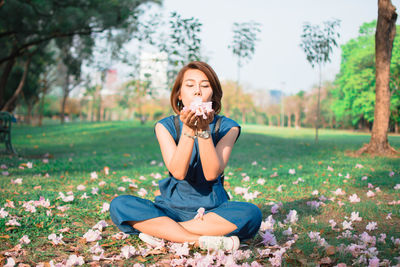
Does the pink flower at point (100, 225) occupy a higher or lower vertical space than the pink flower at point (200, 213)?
lower

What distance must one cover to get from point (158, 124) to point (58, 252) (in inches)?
48.6

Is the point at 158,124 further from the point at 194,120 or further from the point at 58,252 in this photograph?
the point at 58,252

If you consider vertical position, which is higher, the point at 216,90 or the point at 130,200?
the point at 216,90

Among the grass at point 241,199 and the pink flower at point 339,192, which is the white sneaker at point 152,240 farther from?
the pink flower at point 339,192

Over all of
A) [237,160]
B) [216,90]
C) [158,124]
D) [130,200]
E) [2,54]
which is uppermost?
[2,54]

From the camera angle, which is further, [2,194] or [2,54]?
[2,54]

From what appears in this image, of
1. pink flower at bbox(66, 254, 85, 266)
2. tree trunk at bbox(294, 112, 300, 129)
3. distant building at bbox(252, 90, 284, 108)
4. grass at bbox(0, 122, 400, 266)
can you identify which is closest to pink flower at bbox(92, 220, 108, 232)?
grass at bbox(0, 122, 400, 266)

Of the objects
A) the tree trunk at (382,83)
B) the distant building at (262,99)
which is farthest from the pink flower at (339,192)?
A: the distant building at (262,99)

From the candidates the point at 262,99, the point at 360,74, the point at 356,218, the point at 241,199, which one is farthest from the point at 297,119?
the point at 356,218

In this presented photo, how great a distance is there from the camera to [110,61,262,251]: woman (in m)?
2.46

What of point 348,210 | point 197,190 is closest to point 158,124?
point 197,190

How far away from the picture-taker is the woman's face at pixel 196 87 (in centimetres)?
256

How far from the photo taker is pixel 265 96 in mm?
59312

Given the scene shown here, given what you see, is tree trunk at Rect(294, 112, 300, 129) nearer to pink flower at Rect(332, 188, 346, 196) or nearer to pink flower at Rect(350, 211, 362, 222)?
pink flower at Rect(332, 188, 346, 196)
